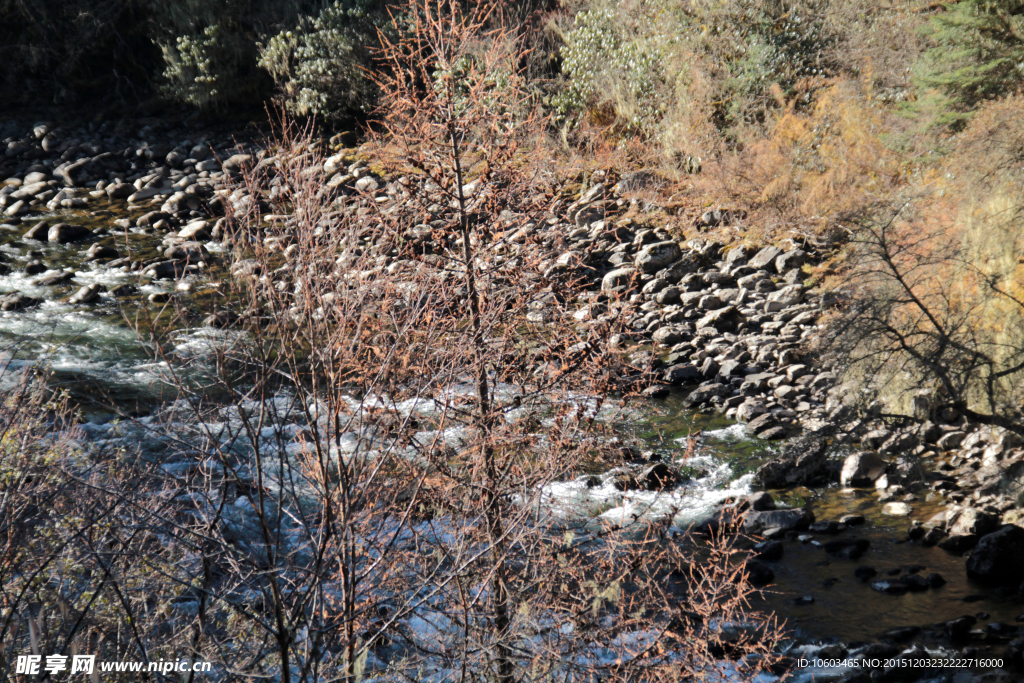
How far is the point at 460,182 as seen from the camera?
5.52m

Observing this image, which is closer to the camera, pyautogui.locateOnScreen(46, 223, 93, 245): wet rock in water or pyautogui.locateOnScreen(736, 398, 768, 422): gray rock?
pyautogui.locateOnScreen(736, 398, 768, 422): gray rock

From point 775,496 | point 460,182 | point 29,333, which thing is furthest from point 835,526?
point 29,333

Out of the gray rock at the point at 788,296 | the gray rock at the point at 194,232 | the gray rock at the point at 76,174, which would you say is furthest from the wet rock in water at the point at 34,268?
the gray rock at the point at 788,296

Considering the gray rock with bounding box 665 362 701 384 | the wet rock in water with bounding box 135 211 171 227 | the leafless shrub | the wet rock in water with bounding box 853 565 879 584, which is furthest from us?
the wet rock in water with bounding box 135 211 171 227

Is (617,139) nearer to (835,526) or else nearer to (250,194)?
(835,526)

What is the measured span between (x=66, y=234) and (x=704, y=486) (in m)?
14.3

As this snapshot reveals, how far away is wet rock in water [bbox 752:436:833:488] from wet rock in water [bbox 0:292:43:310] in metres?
11.8

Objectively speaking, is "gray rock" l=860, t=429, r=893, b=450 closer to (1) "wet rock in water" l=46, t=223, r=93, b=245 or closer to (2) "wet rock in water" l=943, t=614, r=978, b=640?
(2) "wet rock in water" l=943, t=614, r=978, b=640

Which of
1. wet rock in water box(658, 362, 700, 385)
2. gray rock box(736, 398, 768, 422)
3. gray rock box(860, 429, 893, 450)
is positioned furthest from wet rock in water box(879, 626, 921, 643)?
wet rock in water box(658, 362, 700, 385)

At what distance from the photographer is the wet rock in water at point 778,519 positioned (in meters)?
7.42

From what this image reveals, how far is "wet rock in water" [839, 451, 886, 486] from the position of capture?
8.02 meters

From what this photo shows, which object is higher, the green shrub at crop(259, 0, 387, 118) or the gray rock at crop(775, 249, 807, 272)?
the green shrub at crop(259, 0, 387, 118)

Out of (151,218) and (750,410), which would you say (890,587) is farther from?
(151,218)

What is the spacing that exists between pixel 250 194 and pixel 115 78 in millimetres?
24187
